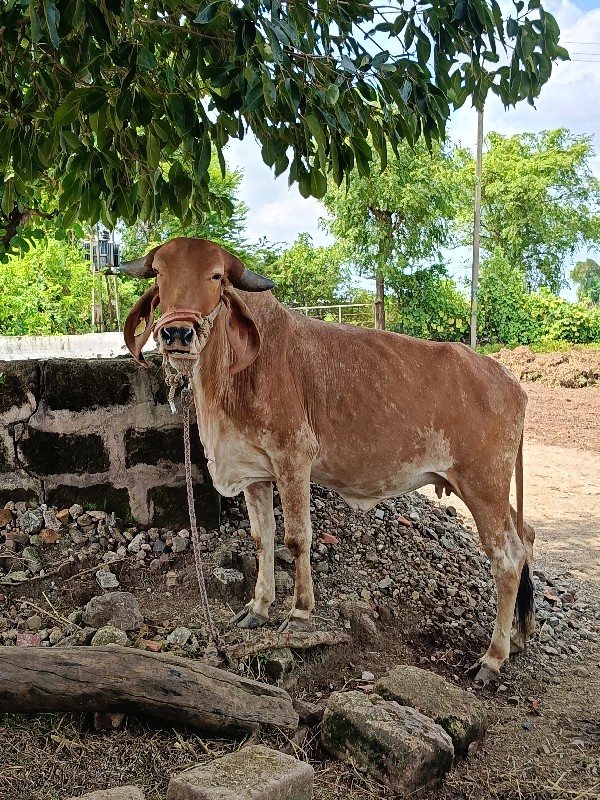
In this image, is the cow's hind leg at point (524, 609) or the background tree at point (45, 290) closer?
the cow's hind leg at point (524, 609)

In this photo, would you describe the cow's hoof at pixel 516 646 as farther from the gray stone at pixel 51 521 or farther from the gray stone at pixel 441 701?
the gray stone at pixel 51 521

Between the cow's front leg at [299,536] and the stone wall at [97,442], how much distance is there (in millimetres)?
1343

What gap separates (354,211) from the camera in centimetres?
2773

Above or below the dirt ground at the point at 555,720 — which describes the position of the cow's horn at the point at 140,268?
above

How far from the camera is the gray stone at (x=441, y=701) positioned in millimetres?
3744

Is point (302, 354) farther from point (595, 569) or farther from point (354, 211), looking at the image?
point (354, 211)

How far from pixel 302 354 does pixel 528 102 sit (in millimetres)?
1897

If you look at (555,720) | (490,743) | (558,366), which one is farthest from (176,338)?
(558,366)

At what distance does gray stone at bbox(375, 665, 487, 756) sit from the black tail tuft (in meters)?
1.29

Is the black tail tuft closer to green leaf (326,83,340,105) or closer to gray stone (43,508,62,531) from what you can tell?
gray stone (43,508,62,531)

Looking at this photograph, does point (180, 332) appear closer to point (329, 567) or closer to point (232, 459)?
point (232, 459)

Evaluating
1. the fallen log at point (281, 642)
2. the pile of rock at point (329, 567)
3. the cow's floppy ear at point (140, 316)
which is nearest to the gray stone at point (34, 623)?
the pile of rock at point (329, 567)

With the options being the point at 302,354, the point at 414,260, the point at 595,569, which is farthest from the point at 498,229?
the point at 302,354

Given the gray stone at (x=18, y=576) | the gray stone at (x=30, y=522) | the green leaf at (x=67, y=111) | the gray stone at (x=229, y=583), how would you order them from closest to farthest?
the green leaf at (x=67, y=111) → the gray stone at (x=18, y=576) → the gray stone at (x=229, y=583) → the gray stone at (x=30, y=522)
